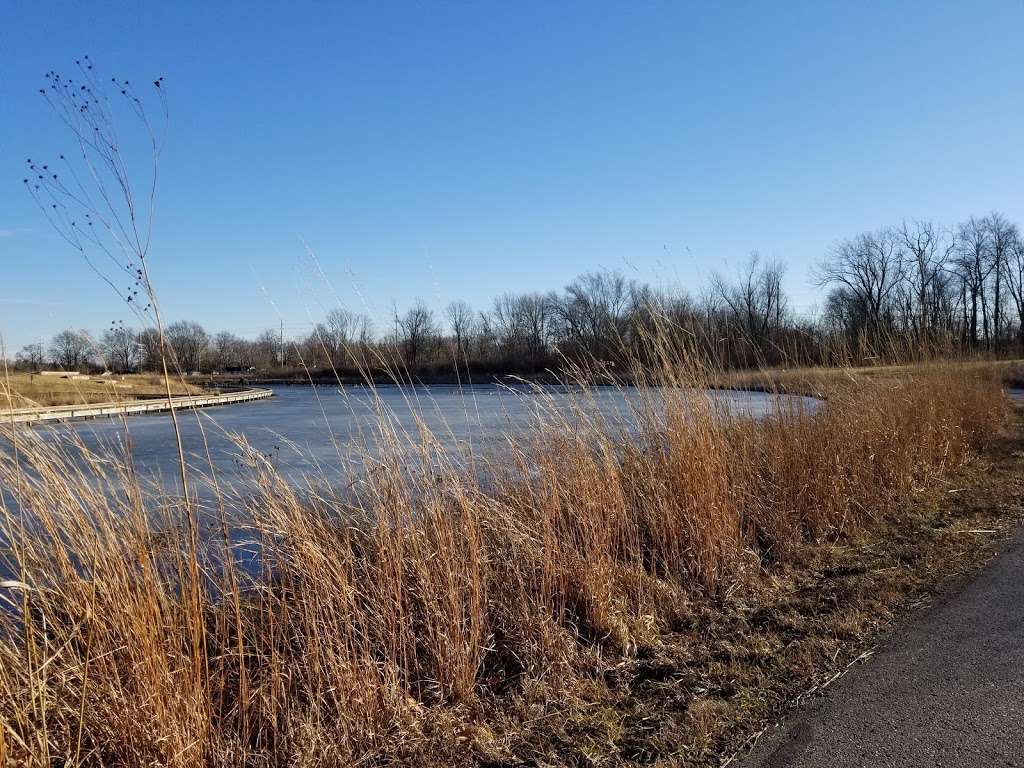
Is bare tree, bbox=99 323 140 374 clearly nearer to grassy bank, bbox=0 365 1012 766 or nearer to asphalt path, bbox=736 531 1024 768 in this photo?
grassy bank, bbox=0 365 1012 766

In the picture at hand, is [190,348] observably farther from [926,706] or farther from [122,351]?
[926,706]

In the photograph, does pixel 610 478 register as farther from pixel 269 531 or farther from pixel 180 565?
pixel 180 565

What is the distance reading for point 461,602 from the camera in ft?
10.0

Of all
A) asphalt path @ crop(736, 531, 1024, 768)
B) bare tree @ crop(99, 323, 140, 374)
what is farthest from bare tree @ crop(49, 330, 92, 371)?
asphalt path @ crop(736, 531, 1024, 768)

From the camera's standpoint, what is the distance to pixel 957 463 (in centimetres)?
756

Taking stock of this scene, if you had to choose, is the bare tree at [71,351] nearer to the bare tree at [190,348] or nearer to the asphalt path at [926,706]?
the bare tree at [190,348]

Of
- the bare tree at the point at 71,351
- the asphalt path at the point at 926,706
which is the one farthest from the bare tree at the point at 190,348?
the asphalt path at the point at 926,706

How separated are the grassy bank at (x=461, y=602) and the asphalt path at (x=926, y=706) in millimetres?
184

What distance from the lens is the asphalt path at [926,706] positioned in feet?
7.69

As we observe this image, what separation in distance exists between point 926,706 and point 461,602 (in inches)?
81.2

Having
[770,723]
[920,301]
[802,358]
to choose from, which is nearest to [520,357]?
[802,358]

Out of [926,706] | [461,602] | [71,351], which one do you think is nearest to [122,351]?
[71,351]

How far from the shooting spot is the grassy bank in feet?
7.36

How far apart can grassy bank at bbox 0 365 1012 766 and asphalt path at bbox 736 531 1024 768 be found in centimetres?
18
